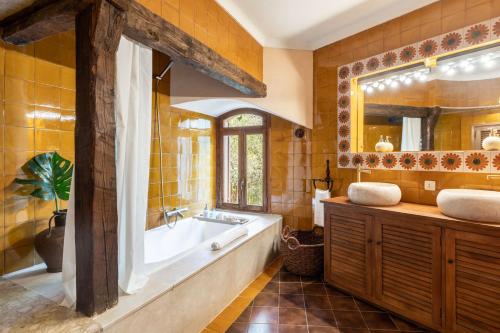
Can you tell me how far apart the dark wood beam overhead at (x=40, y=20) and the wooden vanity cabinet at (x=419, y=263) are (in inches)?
92.1

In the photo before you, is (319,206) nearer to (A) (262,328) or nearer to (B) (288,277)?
(B) (288,277)

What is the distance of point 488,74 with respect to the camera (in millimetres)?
1989

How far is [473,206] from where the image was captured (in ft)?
5.23

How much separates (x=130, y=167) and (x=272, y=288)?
5.86 feet

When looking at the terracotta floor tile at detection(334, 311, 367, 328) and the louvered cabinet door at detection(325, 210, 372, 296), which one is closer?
the terracotta floor tile at detection(334, 311, 367, 328)

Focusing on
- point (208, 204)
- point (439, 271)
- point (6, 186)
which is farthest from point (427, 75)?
point (6, 186)

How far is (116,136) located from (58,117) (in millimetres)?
928

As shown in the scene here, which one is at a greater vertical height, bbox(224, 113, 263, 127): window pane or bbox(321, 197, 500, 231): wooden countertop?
bbox(224, 113, 263, 127): window pane

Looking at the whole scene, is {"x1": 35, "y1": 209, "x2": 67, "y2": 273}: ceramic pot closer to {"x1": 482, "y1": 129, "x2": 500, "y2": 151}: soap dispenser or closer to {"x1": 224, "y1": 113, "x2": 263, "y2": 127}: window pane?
{"x1": 224, "y1": 113, "x2": 263, "y2": 127}: window pane

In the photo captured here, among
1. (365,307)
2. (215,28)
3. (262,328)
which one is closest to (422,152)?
(365,307)

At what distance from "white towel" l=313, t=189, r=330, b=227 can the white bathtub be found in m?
0.93

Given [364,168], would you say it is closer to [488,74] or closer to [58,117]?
[488,74]

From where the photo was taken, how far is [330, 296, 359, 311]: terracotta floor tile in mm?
2109

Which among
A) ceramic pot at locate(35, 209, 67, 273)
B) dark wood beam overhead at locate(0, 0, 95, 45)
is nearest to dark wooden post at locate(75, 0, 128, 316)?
dark wood beam overhead at locate(0, 0, 95, 45)
